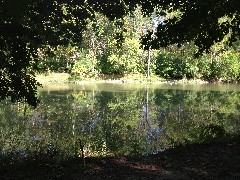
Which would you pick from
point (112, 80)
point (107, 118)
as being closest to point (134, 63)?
point (112, 80)

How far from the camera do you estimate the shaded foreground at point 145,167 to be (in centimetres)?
827

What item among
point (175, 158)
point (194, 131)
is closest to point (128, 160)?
point (175, 158)

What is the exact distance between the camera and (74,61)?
75.8 m

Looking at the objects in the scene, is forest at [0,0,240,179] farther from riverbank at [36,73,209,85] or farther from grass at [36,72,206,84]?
grass at [36,72,206,84]

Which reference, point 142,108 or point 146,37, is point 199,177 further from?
point 142,108

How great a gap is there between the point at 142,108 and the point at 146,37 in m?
16.7

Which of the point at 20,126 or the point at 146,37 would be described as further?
the point at 20,126

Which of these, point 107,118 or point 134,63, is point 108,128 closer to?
point 107,118

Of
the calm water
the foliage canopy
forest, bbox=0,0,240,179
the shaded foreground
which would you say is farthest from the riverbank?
the shaded foreground

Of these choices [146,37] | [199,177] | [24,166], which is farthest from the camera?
[146,37]

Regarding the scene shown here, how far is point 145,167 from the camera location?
9055 mm

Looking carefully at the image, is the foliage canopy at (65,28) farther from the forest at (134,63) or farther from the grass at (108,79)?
the forest at (134,63)

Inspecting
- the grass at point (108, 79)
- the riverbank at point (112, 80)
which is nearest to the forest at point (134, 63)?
the grass at point (108, 79)

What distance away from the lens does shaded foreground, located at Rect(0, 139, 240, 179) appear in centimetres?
827
